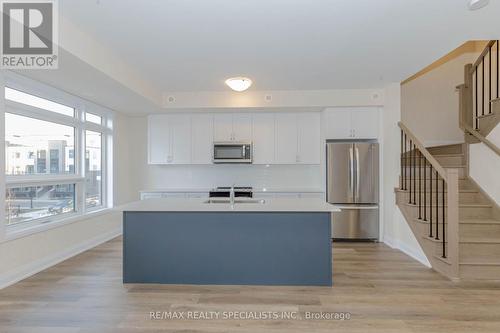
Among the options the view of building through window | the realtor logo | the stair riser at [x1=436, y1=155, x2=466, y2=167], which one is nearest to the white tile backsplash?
the view of building through window

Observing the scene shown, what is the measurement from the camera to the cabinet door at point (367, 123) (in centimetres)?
499

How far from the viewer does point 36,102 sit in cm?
372

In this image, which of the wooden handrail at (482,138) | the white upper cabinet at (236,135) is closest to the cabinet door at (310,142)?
the white upper cabinet at (236,135)

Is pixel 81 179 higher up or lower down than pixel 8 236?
higher up

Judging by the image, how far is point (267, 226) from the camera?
308cm

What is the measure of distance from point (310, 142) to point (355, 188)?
118cm

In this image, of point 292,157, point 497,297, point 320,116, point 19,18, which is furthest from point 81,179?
point 497,297

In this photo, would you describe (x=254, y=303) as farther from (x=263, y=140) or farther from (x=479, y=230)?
(x=263, y=140)

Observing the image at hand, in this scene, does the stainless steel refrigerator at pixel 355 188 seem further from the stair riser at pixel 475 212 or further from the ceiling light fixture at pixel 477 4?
the ceiling light fixture at pixel 477 4

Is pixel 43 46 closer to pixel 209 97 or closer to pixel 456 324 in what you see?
pixel 209 97

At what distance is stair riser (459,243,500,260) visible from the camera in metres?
3.30

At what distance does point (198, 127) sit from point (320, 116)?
2.28 m

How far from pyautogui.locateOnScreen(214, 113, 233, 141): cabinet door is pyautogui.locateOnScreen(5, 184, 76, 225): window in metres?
2.51

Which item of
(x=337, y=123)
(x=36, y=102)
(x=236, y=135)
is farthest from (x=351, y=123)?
(x=36, y=102)
